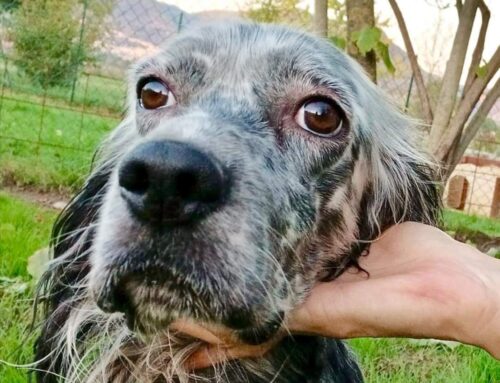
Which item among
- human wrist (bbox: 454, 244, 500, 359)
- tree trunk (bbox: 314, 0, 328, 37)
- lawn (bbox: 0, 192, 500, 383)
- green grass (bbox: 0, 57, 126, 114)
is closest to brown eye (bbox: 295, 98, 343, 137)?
human wrist (bbox: 454, 244, 500, 359)

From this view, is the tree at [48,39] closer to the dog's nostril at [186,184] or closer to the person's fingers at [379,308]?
the person's fingers at [379,308]

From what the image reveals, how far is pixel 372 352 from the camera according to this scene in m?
4.43

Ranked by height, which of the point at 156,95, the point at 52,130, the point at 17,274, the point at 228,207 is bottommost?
the point at 52,130

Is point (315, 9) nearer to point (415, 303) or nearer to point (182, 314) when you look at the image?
point (415, 303)

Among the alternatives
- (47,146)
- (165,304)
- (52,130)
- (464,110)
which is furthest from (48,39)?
(165,304)

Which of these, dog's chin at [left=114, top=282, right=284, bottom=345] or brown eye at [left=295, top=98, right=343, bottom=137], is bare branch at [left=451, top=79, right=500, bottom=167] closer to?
brown eye at [left=295, top=98, right=343, bottom=137]

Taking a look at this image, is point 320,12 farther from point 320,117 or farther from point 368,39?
point 320,117

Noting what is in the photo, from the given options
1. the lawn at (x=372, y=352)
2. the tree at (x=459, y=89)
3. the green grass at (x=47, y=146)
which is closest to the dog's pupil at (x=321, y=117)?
the lawn at (x=372, y=352)

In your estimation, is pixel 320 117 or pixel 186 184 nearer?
pixel 186 184

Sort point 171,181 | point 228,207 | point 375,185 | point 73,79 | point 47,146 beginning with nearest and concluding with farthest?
1. point 171,181
2. point 228,207
3. point 375,185
4. point 47,146
5. point 73,79

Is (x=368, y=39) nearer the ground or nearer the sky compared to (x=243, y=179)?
nearer the sky

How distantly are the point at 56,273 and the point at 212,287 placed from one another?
1.31 meters

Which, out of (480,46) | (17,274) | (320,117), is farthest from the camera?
(480,46)

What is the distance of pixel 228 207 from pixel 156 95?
0.85 m
